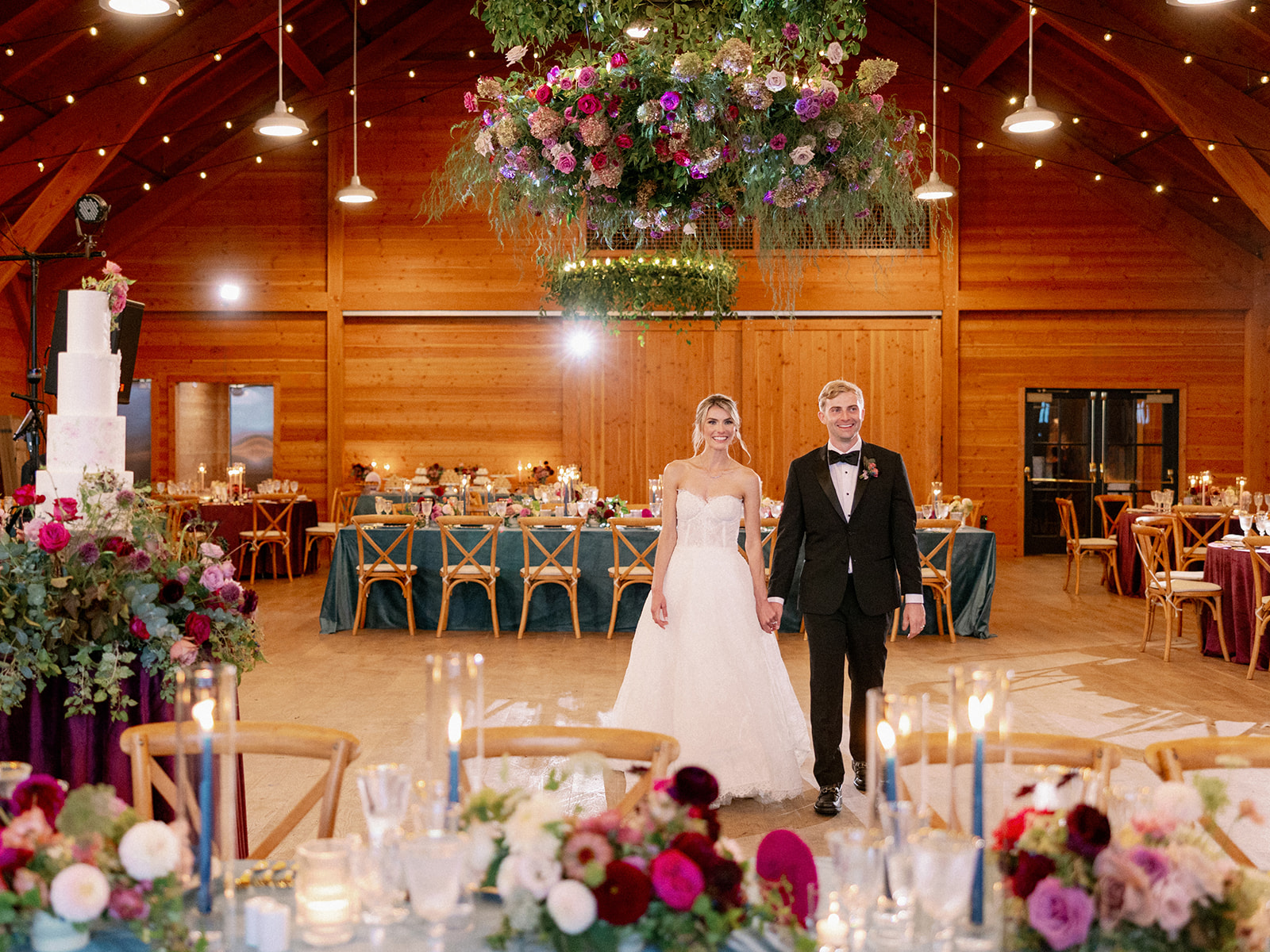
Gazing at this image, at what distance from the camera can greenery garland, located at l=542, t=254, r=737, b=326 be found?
8562mm

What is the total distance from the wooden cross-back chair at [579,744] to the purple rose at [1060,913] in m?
0.85

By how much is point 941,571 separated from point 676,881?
6812 mm

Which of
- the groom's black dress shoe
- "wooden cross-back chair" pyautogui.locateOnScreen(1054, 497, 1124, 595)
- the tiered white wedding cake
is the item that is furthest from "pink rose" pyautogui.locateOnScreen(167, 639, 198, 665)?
"wooden cross-back chair" pyautogui.locateOnScreen(1054, 497, 1124, 595)

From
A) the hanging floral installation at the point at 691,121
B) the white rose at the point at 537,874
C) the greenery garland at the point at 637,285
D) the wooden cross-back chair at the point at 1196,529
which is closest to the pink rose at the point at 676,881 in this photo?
the white rose at the point at 537,874

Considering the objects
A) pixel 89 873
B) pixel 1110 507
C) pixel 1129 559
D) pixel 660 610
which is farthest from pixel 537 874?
pixel 1110 507

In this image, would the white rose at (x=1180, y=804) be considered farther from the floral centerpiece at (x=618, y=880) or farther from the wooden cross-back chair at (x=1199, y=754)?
the wooden cross-back chair at (x=1199, y=754)

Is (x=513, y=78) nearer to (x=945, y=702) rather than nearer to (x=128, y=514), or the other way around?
(x=128, y=514)

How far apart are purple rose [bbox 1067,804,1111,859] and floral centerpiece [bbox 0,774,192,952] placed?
1.13m

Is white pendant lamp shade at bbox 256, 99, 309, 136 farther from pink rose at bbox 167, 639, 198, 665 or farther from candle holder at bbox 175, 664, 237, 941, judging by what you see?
candle holder at bbox 175, 664, 237, 941

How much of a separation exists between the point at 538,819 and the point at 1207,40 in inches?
446

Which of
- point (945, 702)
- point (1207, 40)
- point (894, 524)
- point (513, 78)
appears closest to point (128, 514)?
point (513, 78)

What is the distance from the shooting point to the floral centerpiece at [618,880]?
1.27 m

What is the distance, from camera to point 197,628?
9.55 ft

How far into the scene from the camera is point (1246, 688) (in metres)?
6.02
